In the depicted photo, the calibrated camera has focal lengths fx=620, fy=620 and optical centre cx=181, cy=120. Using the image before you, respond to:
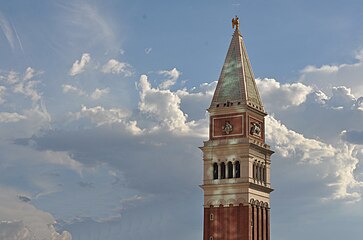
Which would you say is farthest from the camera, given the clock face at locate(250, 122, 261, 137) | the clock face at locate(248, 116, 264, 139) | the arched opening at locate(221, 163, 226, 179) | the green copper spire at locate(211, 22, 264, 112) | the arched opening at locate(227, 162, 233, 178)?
the green copper spire at locate(211, 22, 264, 112)

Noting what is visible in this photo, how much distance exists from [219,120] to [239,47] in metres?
11.6

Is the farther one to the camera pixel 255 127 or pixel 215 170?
pixel 255 127

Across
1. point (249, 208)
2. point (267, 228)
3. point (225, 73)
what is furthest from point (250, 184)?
point (225, 73)

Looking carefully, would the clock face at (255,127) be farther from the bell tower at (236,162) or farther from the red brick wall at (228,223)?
the red brick wall at (228,223)

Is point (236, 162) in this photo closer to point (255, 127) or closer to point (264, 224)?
point (255, 127)

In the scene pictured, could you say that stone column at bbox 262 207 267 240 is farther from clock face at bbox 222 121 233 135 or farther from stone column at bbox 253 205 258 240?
clock face at bbox 222 121 233 135

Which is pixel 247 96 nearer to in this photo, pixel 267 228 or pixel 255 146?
pixel 255 146

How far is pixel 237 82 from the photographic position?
3479 inches

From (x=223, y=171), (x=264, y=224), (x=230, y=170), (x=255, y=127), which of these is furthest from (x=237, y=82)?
(x=264, y=224)

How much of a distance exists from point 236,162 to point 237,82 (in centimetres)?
1167

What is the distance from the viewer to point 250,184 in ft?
273

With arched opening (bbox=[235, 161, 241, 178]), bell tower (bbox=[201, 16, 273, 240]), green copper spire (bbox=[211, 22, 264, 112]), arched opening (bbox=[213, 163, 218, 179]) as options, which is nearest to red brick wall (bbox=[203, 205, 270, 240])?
bell tower (bbox=[201, 16, 273, 240])

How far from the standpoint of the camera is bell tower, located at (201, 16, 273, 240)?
83.3 m

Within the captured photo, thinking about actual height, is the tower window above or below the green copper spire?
below
